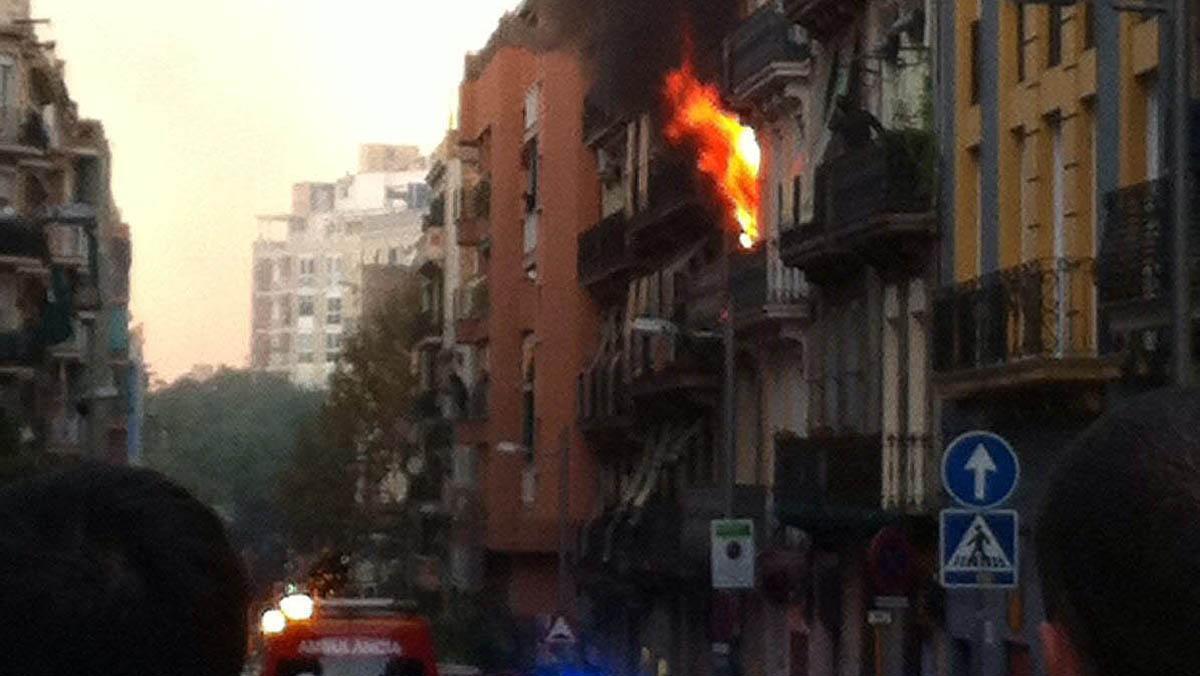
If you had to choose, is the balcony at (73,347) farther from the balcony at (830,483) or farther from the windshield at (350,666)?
the windshield at (350,666)

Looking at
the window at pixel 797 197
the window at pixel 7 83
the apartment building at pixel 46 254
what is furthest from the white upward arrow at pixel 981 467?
the window at pixel 7 83

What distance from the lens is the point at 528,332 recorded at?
93.8 m

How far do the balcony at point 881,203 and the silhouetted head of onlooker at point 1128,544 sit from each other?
41798 mm

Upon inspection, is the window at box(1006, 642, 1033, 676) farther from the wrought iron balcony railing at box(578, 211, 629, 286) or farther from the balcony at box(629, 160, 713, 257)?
the wrought iron balcony railing at box(578, 211, 629, 286)

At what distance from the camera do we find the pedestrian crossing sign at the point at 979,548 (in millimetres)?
26875

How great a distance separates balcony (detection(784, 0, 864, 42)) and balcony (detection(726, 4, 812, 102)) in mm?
1103

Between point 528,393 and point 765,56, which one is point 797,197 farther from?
point 528,393

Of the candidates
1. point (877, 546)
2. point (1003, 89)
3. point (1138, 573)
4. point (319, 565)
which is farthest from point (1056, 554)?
point (319, 565)

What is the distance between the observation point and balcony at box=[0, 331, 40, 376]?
303 feet

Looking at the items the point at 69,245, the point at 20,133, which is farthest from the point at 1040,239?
the point at 69,245

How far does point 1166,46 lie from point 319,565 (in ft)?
148

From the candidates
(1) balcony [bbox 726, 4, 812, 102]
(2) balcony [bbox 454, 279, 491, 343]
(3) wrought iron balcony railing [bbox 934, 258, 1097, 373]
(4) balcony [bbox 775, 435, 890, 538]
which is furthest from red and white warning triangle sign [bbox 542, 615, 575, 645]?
(2) balcony [bbox 454, 279, 491, 343]

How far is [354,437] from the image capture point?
118812mm

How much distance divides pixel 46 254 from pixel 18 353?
4.07 metres
